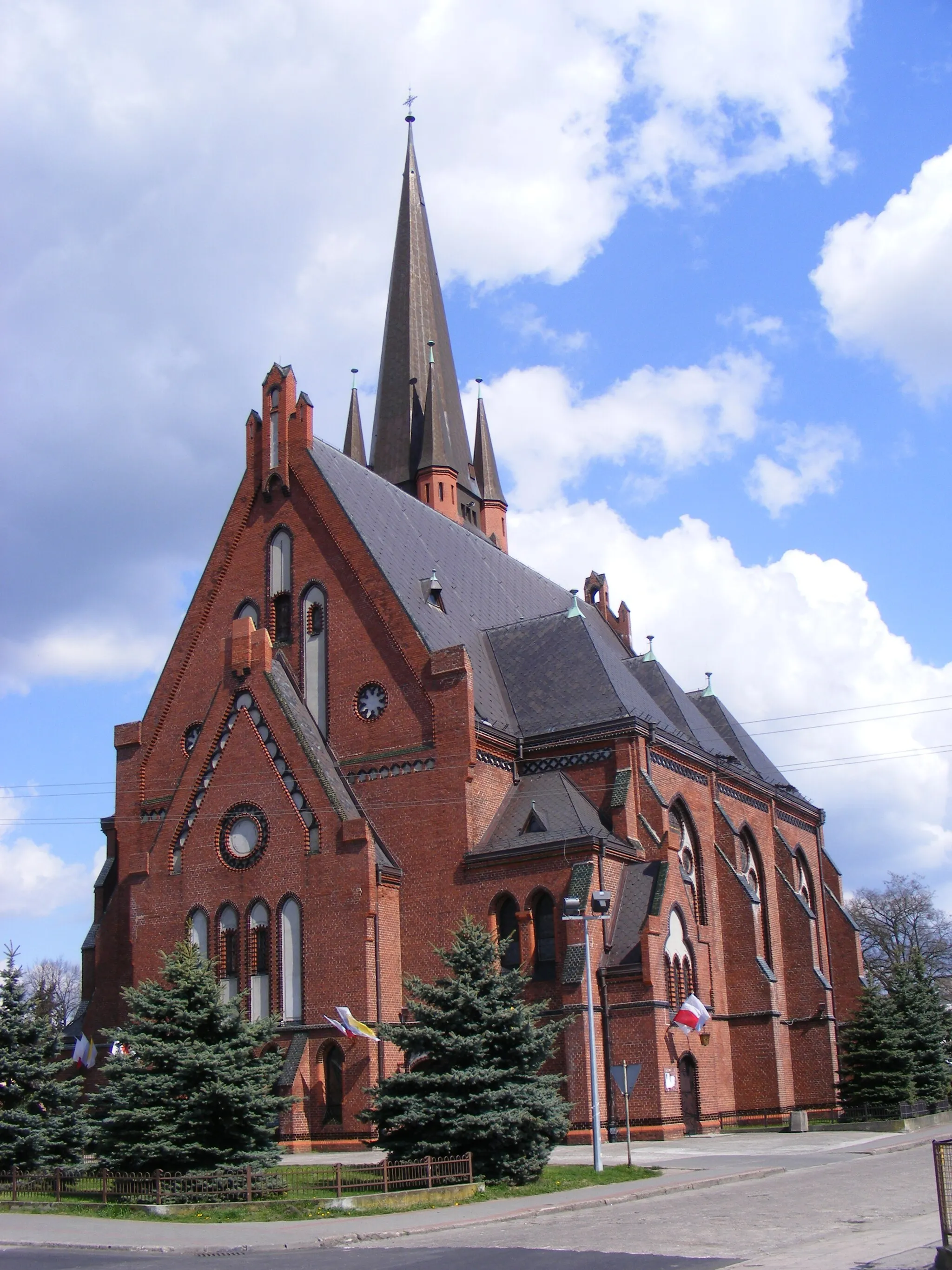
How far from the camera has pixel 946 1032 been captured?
4169 cm

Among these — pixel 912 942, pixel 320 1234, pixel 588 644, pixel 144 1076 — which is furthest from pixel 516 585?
pixel 912 942

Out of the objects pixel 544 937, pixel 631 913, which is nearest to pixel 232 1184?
pixel 544 937

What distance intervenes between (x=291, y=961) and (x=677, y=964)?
33.0ft

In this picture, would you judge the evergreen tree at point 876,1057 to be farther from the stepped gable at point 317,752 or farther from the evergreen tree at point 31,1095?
the evergreen tree at point 31,1095

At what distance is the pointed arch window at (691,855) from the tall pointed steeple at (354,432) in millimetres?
28064

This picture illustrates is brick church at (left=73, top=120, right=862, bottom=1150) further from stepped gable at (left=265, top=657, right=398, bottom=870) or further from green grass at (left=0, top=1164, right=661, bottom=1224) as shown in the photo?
green grass at (left=0, top=1164, right=661, bottom=1224)

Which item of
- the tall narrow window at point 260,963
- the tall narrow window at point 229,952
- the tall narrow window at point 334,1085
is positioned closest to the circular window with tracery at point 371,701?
the tall narrow window at point 260,963

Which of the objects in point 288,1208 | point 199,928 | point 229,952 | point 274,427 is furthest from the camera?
point 274,427

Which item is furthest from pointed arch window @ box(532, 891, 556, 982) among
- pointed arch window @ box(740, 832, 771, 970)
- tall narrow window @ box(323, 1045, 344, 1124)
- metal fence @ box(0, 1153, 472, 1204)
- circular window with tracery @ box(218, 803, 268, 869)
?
metal fence @ box(0, 1153, 472, 1204)

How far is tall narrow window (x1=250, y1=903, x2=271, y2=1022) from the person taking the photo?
3384 centimetres

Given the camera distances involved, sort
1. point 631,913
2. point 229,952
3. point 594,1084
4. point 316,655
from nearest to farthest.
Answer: point 594,1084 → point 631,913 → point 229,952 → point 316,655

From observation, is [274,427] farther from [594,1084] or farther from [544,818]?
[594,1084]

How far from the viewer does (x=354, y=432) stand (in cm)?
6200

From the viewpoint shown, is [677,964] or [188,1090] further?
[677,964]
